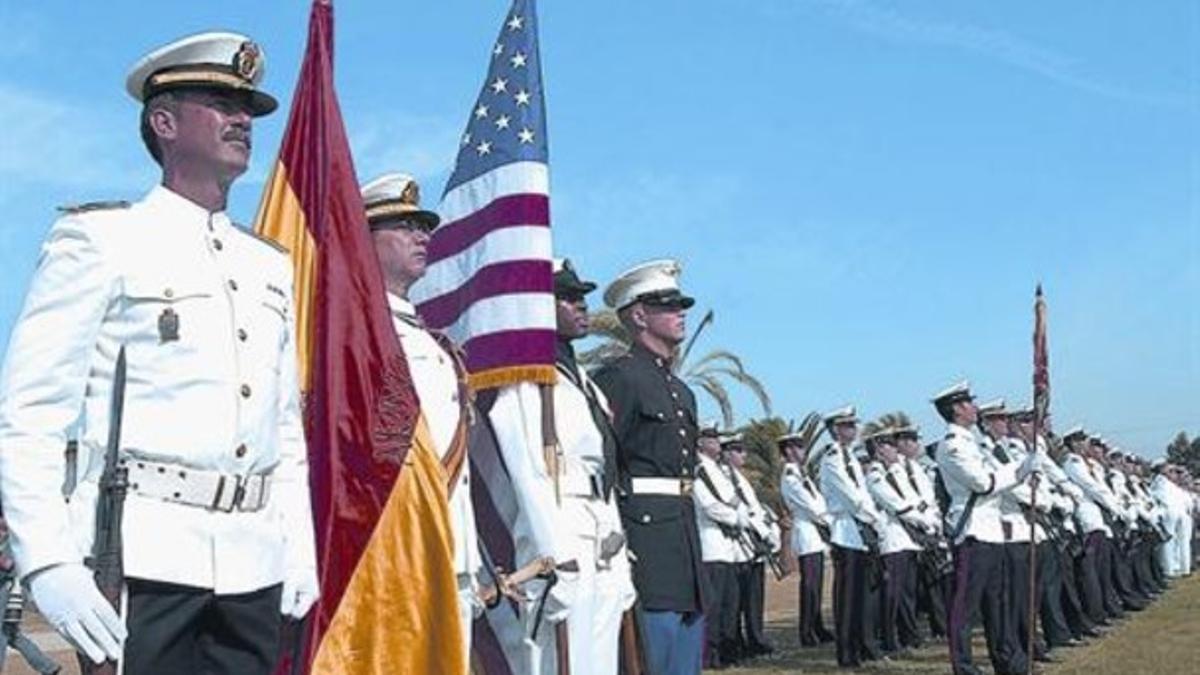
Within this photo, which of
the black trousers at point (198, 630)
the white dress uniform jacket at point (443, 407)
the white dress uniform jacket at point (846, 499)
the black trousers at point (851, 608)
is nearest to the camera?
the black trousers at point (198, 630)

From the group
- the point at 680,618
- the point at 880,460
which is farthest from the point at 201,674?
the point at 880,460

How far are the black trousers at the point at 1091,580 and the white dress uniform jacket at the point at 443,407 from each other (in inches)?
494

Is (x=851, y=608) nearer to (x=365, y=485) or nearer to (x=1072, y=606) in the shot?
(x=1072, y=606)

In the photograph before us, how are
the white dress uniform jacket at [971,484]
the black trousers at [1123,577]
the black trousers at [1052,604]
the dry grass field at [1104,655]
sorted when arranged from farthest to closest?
the black trousers at [1123,577]
the black trousers at [1052,604]
the dry grass field at [1104,655]
the white dress uniform jacket at [971,484]

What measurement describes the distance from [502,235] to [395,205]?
2.03 ft

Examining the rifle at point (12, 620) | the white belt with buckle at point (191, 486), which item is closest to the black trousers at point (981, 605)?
the rifle at point (12, 620)

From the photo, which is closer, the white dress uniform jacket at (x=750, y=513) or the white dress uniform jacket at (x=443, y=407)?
the white dress uniform jacket at (x=443, y=407)

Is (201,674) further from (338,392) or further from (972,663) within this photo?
(972,663)

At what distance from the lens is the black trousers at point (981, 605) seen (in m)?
11.6

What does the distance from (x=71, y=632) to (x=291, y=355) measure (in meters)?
0.98

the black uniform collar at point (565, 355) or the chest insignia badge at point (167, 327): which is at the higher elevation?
the black uniform collar at point (565, 355)

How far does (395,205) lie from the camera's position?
16.9 ft

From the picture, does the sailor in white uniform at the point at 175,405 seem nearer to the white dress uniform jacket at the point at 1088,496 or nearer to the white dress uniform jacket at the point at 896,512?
the white dress uniform jacket at the point at 896,512

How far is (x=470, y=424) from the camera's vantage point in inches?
213
